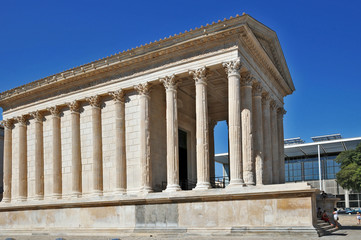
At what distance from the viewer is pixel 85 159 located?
2906 cm

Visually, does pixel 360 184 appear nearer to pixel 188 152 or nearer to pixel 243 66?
pixel 188 152

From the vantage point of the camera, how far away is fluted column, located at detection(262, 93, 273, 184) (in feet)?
91.4

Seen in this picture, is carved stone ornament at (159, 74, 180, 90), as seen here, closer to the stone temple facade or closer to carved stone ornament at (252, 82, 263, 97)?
the stone temple facade

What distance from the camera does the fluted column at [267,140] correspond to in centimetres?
2784

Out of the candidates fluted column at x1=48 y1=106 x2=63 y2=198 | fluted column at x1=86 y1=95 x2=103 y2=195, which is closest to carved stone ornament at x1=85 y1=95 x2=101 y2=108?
fluted column at x1=86 y1=95 x2=103 y2=195

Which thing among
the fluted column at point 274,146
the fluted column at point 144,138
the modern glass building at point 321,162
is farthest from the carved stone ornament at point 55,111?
the modern glass building at point 321,162

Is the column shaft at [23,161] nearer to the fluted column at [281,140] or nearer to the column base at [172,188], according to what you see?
the column base at [172,188]

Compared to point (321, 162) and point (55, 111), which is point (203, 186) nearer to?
point (55, 111)

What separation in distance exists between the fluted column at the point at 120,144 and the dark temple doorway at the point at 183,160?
5578 millimetres

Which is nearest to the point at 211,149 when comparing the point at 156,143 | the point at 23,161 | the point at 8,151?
the point at 156,143

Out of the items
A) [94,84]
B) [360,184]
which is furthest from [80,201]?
[360,184]

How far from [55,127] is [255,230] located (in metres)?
17.7

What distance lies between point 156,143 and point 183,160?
534 centimetres

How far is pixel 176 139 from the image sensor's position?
81.3 feet
